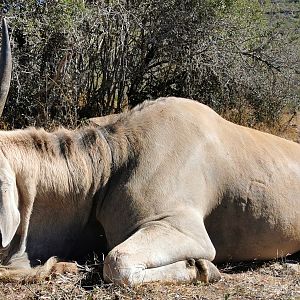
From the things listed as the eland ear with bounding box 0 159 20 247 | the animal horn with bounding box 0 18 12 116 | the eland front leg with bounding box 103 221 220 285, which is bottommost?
the eland front leg with bounding box 103 221 220 285

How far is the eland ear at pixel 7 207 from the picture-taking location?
430 cm

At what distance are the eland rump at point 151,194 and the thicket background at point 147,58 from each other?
3.66m

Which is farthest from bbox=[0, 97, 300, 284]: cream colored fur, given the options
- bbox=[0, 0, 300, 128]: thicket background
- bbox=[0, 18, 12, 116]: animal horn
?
bbox=[0, 0, 300, 128]: thicket background

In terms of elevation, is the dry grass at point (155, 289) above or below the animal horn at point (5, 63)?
below

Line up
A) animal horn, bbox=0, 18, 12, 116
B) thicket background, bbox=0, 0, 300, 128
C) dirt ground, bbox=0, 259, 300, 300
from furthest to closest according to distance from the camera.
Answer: thicket background, bbox=0, 0, 300, 128, animal horn, bbox=0, 18, 12, 116, dirt ground, bbox=0, 259, 300, 300

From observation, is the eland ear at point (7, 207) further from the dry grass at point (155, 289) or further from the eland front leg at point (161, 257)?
the eland front leg at point (161, 257)

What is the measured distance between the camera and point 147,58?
10.9 meters

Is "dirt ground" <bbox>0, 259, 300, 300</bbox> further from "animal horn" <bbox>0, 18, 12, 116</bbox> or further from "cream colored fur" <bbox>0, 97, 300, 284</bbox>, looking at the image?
"animal horn" <bbox>0, 18, 12, 116</bbox>

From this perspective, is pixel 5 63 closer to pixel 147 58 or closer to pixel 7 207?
pixel 7 207

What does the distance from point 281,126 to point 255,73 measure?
1394 millimetres

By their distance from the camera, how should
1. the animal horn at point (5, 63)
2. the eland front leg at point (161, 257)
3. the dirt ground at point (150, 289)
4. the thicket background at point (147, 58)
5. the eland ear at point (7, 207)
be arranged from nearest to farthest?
1. the dirt ground at point (150, 289)
2. the eland front leg at point (161, 257)
3. the eland ear at point (7, 207)
4. the animal horn at point (5, 63)
5. the thicket background at point (147, 58)

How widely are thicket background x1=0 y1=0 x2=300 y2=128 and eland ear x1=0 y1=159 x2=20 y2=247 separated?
402 centimetres

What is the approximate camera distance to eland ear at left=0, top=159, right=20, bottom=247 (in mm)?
4305

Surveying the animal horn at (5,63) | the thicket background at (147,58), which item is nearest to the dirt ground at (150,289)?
the animal horn at (5,63)
